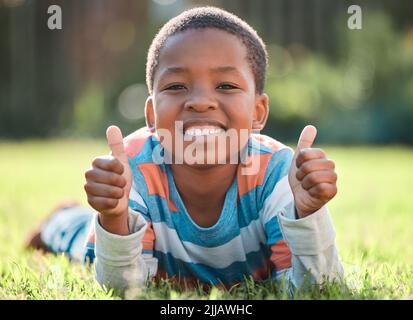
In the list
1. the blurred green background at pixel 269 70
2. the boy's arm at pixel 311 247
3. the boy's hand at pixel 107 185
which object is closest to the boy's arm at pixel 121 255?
the boy's hand at pixel 107 185

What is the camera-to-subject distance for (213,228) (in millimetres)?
2461

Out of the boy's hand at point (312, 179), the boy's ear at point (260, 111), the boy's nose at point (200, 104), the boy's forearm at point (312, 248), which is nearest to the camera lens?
the boy's hand at point (312, 179)

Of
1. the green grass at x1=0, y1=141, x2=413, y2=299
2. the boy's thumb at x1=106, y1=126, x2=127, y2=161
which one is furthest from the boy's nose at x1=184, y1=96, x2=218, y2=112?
the green grass at x1=0, y1=141, x2=413, y2=299

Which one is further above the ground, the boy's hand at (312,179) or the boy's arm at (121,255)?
the boy's hand at (312,179)

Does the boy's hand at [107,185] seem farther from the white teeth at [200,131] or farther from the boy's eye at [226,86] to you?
the boy's eye at [226,86]

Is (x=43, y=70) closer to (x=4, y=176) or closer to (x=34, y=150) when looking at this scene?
(x=34, y=150)

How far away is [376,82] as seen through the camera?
12523mm

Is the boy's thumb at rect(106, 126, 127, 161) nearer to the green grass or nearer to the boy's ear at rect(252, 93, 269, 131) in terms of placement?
the green grass

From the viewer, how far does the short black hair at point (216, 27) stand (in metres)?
2.45

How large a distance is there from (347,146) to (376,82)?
5.84 ft

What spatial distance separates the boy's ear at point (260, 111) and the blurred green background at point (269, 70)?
31.2 feet

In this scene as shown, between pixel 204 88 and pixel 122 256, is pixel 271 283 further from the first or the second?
pixel 204 88

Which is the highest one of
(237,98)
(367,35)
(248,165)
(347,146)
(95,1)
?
(95,1)
